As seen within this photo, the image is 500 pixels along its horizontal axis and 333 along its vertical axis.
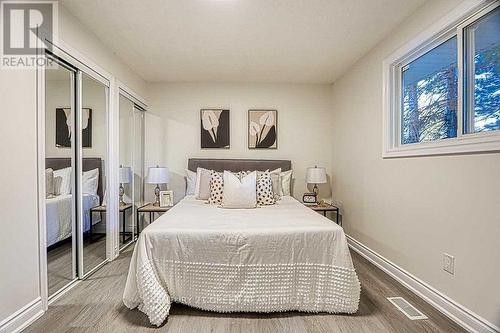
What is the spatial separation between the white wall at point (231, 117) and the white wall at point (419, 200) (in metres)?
0.70

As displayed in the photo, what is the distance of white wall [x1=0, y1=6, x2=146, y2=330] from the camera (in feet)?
5.76

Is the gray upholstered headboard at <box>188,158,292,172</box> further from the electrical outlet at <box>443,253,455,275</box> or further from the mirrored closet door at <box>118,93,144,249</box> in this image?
the electrical outlet at <box>443,253,455,275</box>

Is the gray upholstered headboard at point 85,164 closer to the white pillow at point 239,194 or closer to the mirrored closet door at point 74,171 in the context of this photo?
the mirrored closet door at point 74,171

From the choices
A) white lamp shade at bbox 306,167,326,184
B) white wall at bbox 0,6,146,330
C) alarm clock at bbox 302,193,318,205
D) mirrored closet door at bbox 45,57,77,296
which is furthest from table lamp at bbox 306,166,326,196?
white wall at bbox 0,6,146,330

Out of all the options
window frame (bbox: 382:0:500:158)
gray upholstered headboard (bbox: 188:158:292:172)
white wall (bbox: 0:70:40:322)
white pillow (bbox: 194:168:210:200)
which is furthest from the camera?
gray upholstered headboard (bbox: 188:158:292:172)

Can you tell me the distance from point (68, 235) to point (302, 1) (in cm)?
295

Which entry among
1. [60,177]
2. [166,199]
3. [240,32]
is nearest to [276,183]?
[166,199]

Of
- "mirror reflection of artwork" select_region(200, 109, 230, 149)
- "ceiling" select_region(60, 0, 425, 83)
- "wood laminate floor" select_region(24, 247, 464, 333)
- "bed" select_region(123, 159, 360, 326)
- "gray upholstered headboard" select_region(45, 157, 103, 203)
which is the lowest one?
"wood laminate floor" select_region(24, 247, 464, 333)

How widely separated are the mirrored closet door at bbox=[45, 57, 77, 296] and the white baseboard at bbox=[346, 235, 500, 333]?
3.16 metres

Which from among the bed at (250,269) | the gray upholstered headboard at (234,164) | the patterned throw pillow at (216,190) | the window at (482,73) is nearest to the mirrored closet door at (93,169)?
the bed at (250,269)

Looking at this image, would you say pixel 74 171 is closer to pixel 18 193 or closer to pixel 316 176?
pixel 18 193

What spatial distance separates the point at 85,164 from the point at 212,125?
2.11 metres

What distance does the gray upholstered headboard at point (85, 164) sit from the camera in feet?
7.51

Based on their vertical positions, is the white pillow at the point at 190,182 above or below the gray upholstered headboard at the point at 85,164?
below
